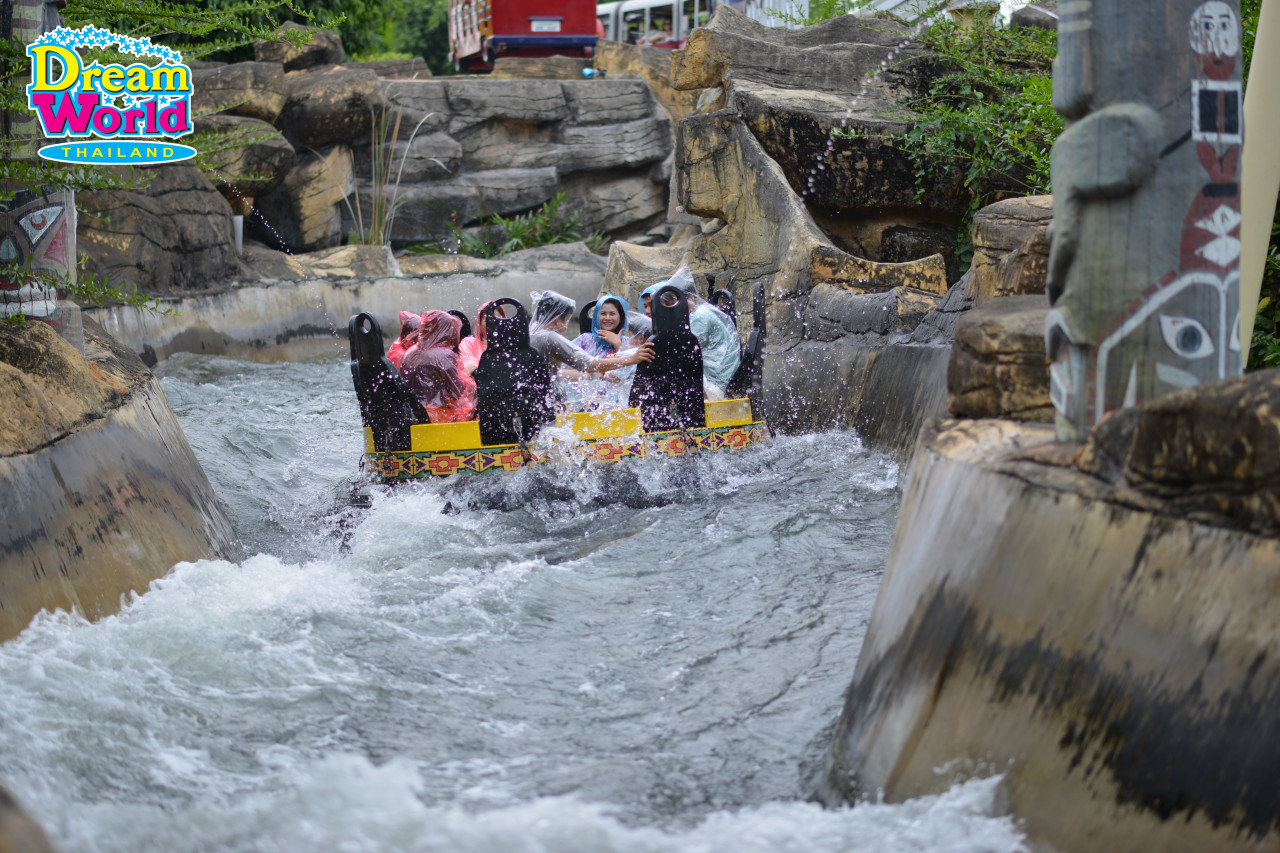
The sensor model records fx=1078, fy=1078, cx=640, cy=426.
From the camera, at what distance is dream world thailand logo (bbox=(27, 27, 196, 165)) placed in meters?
5.11

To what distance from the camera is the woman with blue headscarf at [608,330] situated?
7.16 meters

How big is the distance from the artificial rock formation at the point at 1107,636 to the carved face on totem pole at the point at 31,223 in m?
4.06

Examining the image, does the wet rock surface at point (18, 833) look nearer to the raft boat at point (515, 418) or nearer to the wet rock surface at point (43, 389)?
Answer: the wet rock surface at point (43, 389)

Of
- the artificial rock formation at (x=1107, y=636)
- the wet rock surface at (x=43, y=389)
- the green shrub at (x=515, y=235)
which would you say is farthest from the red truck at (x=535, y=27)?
the artificial rock formation at (x=1107, y=636)

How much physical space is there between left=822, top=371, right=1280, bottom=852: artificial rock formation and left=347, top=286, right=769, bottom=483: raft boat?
3.79 metres

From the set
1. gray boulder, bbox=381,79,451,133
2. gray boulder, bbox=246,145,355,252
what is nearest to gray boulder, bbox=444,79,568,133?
gray boulder, bbox=381,79,451,133

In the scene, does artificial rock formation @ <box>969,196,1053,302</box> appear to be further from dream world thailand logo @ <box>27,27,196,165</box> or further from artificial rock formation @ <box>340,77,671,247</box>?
artificial rock formation @ <box>340,77,671,247</box>

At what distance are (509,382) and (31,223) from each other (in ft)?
8.13

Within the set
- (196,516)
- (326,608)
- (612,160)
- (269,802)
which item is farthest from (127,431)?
(612,160)

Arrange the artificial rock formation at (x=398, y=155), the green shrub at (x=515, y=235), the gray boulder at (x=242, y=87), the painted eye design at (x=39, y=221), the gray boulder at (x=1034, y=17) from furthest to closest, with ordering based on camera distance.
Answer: the green shrub at (x=515, y=235)
the gray boulder at (x=242, y=87)
the artificial rock formation at (x=398, y=155)
the gray boulder at (x=1034, y=17)
the painted eye design at (x=39, y=221)

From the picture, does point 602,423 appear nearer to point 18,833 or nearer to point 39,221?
point 39,221

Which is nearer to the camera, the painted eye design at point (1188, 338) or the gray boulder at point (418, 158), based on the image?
the painted eye design at point (1188, 338)

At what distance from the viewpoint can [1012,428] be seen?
2842 mm

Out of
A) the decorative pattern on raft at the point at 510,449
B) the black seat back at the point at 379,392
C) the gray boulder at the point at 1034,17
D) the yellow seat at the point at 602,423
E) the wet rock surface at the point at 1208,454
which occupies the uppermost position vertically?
the gray boulder at the point at 1034,17
